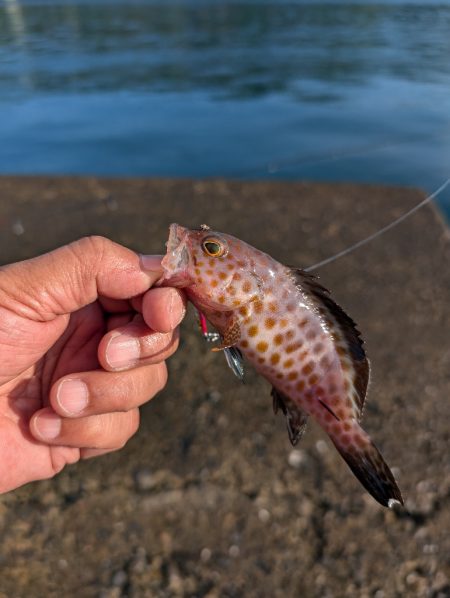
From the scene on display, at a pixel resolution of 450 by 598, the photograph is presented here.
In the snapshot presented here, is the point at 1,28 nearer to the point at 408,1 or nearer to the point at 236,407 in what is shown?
the point at 408,1

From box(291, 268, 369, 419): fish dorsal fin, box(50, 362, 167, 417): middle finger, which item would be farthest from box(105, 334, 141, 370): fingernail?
box(291, 268, 369, 419): fish dorsal fin

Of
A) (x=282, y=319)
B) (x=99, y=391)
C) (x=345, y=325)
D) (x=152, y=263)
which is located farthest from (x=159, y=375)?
(x=345, y=325)

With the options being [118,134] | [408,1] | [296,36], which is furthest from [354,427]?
[408,1]

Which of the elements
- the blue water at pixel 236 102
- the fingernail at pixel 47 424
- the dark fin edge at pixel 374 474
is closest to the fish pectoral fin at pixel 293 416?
the dark fin edge at pixel 374 474

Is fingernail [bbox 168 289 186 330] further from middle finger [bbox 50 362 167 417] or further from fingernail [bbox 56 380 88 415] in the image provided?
fingernail [bbox 56 380 88 415]

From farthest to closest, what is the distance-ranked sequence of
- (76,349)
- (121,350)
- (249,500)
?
(249,500) < (76,349) < (121,350)

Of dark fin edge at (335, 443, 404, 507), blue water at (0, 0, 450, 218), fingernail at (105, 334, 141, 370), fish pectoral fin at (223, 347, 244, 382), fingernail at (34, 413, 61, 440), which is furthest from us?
blue water at (0, 0, 450, 218)

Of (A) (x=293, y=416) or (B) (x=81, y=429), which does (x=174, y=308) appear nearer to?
(A) (x=293, y=416)
